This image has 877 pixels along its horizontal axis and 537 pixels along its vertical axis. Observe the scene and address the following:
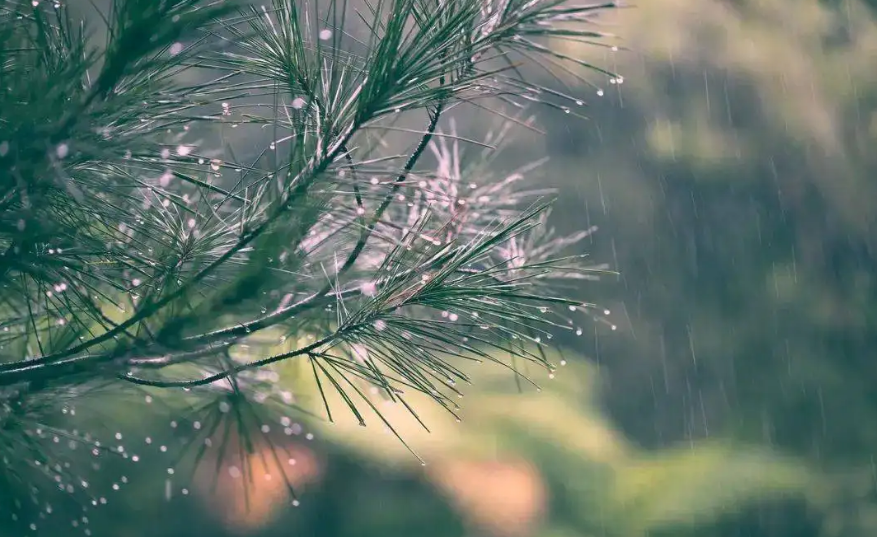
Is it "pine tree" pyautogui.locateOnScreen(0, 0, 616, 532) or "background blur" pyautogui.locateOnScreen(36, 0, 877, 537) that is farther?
"background blur" pyautogui.locateOnScreen(36, 0, 877, 537)

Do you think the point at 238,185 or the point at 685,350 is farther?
the point at 685,350

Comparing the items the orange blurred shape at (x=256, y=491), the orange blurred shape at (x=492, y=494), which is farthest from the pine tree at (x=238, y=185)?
the orange blurred shape at (x=492, y=494)

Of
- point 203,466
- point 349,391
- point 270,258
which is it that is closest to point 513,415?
point 349,391

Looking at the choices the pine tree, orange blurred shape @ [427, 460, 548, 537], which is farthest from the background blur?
the pine tree

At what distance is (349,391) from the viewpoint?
2.31m

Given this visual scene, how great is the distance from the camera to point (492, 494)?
2.46 meters

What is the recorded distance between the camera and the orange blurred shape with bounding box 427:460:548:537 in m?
2.41

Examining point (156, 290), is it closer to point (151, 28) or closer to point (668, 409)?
point (151, 28)

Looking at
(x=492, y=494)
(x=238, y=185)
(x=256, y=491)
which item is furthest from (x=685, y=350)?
(x=238, y=185)

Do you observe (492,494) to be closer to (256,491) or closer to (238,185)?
(256,491)

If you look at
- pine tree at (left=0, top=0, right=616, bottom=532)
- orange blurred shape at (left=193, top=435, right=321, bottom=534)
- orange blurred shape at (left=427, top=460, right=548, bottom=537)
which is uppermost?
pine tree at (left=0, top=0, right=616, bottom=532)

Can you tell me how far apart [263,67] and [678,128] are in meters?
2.58

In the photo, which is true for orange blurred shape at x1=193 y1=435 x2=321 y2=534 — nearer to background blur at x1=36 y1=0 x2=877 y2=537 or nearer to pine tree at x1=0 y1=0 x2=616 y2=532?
background blur at x1=36 y1=0 x2=877 y2=537

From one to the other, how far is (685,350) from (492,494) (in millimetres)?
1121
